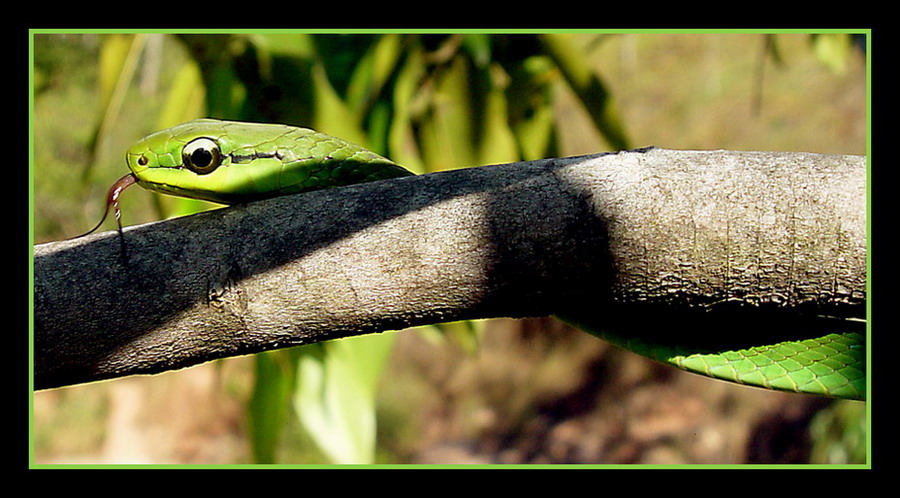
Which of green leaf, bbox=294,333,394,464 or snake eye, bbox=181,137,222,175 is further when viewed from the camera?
green leaf, bbox=294,333,394,464

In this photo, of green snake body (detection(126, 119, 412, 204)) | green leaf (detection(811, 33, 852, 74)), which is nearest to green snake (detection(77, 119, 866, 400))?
green snake body (detection(126, 119, 412, 204))

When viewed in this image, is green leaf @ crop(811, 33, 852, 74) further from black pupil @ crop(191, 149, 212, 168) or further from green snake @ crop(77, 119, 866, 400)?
black pupil @ crop(191, 149, 212, 168)

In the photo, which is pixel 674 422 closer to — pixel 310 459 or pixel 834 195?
pixel 310 459

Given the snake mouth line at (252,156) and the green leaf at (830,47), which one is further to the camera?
the green leaf at (830,47)

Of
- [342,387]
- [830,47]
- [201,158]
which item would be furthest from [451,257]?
[830,47]

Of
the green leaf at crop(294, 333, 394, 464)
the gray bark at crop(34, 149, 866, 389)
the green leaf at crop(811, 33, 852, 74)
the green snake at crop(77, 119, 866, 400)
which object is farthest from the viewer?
the green leaf at crop(811, 33, 852, 74)

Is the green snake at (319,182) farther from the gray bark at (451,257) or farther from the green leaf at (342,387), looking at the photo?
the green leaf at (342,387)

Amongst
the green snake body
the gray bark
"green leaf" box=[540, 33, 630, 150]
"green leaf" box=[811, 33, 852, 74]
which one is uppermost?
"green leaf" box=[811, 33, 852, 74]

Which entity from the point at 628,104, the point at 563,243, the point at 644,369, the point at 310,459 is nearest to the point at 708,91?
the point at 628,104

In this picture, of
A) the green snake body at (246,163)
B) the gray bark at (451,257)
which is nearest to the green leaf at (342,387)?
the green snake body at (246,163)
